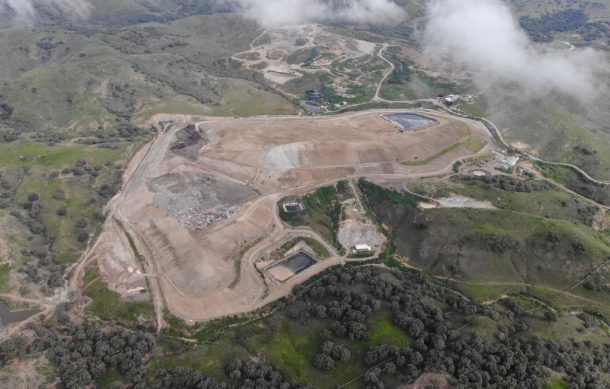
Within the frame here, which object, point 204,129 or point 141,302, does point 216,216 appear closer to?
point 141,302

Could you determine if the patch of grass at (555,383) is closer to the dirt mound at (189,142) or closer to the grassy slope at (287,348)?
the grassy slope at (287,348)

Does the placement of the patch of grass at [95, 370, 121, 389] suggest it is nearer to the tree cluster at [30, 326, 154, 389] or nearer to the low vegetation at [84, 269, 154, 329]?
the tree cluster at [30, 326, 154, 389]

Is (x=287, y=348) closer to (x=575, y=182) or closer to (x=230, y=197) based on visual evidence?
(x=230, y=197)

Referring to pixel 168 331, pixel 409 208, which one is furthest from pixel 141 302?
pixel 409 208

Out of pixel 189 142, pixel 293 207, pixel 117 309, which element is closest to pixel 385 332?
pixel 293 207

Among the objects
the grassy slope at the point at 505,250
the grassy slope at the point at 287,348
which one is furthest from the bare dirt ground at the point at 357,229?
the grassy slope at the point at 287,348

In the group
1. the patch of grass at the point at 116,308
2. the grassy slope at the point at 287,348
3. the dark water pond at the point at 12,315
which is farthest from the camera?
the patch of grass at the point at 116,308
